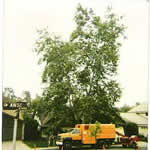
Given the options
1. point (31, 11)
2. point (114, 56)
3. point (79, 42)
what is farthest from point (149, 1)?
point (31, 11)

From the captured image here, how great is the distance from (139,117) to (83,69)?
645mm

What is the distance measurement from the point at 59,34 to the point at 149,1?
0.89 metres

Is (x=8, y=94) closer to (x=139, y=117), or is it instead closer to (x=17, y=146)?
(x=17, y=146)

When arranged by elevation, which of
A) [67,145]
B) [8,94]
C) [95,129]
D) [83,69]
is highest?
[83,69]

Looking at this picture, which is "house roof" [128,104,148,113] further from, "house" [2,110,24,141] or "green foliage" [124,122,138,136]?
"house" [2,110,24,141]

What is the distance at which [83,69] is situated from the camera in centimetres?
215

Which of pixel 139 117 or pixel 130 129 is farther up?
pixel 139 117

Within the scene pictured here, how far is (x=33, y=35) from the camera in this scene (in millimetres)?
2068

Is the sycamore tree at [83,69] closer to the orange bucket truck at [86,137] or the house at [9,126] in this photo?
the orange bucket truck at [86,137]

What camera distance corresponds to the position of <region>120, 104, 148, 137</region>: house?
2.10m

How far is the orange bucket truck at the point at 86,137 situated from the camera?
205 cm

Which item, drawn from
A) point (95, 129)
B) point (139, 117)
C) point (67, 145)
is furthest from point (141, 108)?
point (67, 145)

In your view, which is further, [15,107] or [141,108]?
[141,108]

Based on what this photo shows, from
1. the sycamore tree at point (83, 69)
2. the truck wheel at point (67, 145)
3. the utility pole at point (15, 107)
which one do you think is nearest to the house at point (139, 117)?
the sycamore tree at point (83, 69)
